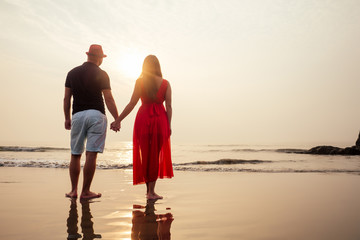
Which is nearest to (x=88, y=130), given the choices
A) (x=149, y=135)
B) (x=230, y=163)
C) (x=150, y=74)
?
(x=149, y=135)

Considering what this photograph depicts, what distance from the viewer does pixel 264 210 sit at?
3488 millimetres

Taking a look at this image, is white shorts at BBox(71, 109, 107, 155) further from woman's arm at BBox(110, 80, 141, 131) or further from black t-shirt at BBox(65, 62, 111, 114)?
woman's arm at BBox(110, 80, 141, 131)

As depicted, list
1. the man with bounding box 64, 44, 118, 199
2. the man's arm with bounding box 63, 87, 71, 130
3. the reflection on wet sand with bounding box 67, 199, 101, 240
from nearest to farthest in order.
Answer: the reflection on wet sand with bounding box 67, 199, 101, 240 < the man with bounding box 64, 44, 118, 199 < the man's arm with bounding box 63, 87, 71, 130

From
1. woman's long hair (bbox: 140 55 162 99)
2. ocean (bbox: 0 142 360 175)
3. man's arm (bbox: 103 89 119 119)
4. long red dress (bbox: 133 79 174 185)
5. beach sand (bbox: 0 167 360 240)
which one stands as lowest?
ocean (bbox: 0 142 360 175)

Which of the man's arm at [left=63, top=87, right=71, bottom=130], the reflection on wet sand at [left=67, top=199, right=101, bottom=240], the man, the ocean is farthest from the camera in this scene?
the ocean

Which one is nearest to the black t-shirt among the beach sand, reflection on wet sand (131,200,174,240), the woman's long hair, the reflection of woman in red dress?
the reflection of woman in red dress

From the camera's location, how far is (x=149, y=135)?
180 inches

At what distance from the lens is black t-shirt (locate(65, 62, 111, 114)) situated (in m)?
4.32

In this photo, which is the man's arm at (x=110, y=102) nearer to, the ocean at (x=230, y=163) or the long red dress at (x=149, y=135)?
the long red dress at (x=149, y=135)

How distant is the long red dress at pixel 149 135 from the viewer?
14.9 feet

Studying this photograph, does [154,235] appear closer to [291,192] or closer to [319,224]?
[319,224]

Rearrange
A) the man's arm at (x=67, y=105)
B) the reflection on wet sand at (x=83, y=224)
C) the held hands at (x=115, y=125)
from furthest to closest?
the held hands at (x=115, y=125) < the man's arm at (x=67, y=105) < the reflection on wet sand at (x=83, y=224)

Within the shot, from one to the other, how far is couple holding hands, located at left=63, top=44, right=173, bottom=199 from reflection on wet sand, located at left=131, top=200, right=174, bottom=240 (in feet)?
3.54

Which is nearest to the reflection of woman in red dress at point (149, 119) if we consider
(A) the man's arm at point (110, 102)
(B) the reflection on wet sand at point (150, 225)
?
(A) the man's arm at point (110, 102)
